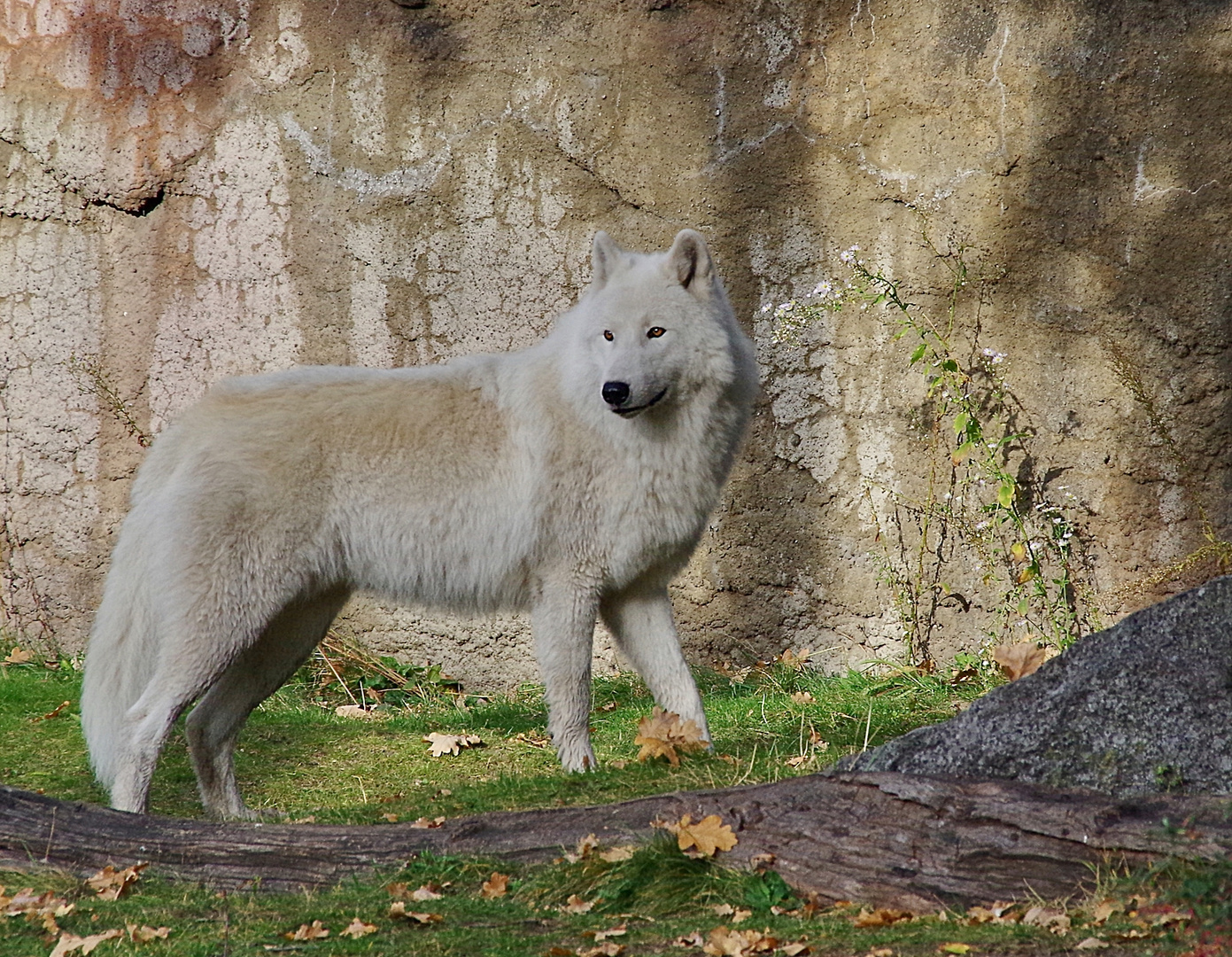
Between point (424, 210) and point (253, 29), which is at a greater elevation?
point (253, 29)

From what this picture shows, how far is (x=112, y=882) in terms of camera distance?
3.15m

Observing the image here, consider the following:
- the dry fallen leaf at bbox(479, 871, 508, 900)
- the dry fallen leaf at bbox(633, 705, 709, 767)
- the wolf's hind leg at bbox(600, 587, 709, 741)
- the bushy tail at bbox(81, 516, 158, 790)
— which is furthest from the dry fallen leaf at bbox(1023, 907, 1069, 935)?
the bushy tail at bbox(81, 516, 158, 790)

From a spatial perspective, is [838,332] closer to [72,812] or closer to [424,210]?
[424,210]

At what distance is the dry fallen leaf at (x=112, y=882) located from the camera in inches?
123

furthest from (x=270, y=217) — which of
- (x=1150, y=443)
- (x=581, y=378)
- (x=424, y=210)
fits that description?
(x=1150, y=443)

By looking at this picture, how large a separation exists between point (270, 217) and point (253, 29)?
1.01m

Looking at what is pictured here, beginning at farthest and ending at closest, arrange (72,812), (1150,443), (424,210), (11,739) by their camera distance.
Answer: (424,210) < (1150,443) < (11,739) < (72,812)

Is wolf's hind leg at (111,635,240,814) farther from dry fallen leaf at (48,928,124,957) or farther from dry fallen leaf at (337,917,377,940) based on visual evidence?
dry fallen leaf at (337,917,377,940)

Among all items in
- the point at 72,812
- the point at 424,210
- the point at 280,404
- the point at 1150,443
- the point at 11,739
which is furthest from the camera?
the point at 424,210


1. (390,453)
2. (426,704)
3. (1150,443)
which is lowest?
(426,704)

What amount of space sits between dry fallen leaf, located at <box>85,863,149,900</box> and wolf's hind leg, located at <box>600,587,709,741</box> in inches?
81.3

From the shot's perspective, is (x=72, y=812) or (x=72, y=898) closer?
(x=72, y=898)

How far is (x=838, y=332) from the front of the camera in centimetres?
638

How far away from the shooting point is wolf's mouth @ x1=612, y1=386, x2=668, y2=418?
433 centimetres
